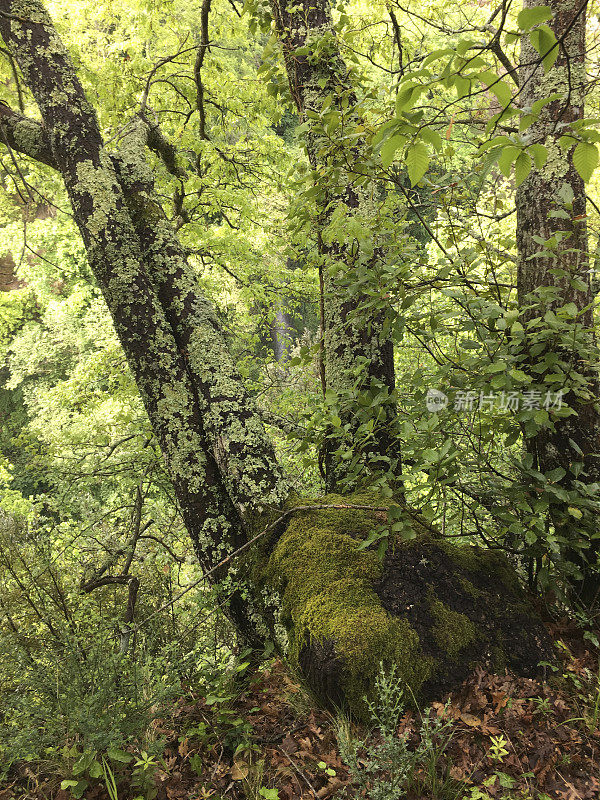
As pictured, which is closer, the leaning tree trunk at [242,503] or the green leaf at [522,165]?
the green leaf at [522,165]

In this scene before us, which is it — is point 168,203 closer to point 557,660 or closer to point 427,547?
point 427,547

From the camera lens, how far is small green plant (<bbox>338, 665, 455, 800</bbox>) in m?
1.56

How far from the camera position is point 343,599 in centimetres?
213

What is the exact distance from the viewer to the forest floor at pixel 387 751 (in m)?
1.60

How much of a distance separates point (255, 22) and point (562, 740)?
4.08 m

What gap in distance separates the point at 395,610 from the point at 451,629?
0.24m

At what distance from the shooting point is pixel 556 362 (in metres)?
2.00

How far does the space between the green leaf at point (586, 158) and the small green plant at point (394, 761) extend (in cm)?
160

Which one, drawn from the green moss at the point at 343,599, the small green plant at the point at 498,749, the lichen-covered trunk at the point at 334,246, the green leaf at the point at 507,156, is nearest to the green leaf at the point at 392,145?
the green leaf at the point at 507,156

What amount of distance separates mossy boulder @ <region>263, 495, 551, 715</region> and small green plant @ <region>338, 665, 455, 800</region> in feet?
0.47

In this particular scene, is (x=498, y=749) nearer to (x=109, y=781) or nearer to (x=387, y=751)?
(x=387, y=751)

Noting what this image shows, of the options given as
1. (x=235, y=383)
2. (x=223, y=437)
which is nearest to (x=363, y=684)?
(x=223, y=437)

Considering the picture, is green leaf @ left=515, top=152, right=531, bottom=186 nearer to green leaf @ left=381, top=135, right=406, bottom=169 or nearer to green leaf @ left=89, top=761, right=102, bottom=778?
green leaf @ left=381, top=135, right=406, bottom=169

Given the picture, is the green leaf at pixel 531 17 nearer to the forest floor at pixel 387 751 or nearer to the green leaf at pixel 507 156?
the green leaf at pixel 507 156
